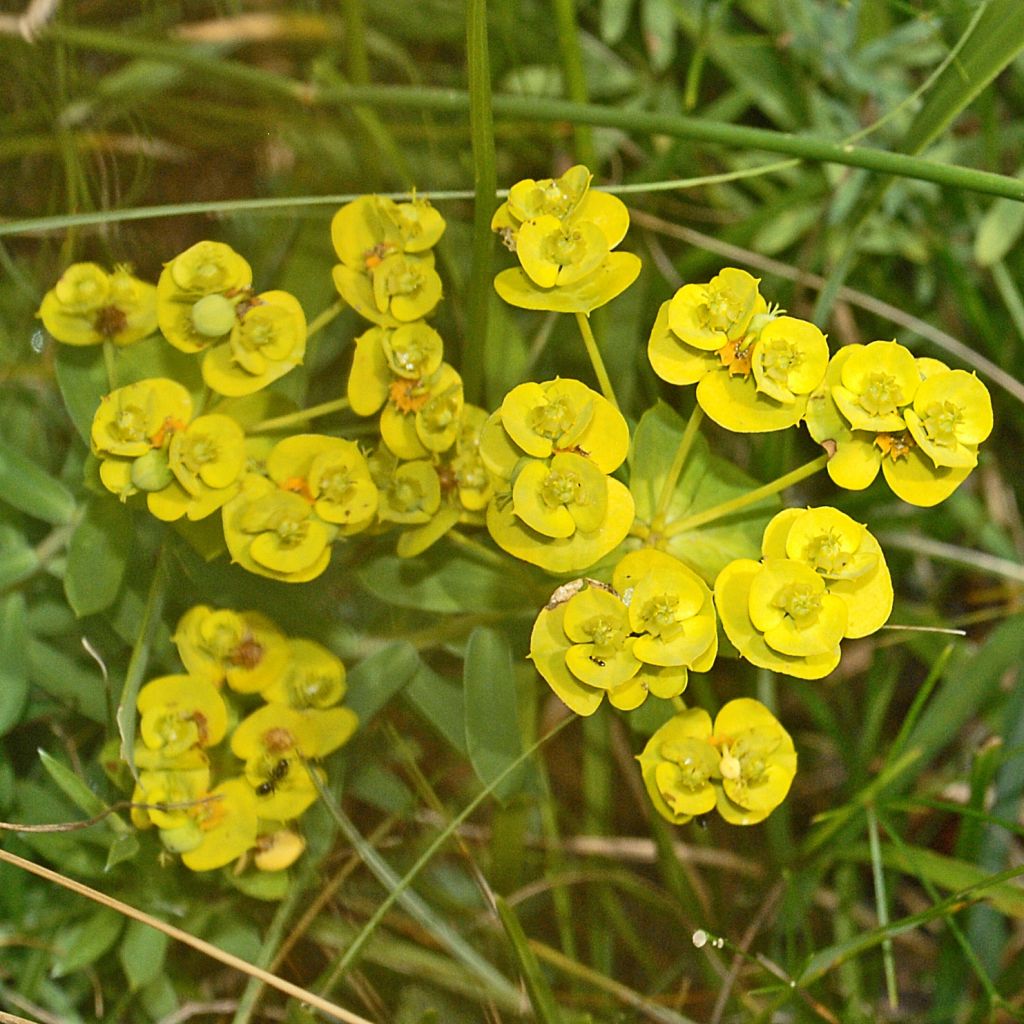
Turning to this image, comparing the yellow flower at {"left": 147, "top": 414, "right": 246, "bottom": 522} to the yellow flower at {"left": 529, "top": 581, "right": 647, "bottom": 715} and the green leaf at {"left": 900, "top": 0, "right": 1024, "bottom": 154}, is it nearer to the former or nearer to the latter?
the yellow flower at {"left": 529, "top": 581, "right": 647, "bottom": 715}

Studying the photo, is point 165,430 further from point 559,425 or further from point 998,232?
point 998,232

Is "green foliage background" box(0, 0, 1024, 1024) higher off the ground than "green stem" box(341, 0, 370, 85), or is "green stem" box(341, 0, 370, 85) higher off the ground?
"green stem" box(341, 0, 370, 85)

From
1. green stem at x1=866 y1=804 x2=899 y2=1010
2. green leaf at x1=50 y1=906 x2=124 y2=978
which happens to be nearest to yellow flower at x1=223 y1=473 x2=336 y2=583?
green leaf at x1=50 y1=906 x2=124 y2=978

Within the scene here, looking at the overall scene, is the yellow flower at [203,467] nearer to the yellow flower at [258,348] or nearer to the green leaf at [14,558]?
the yellow flower at [258,348]

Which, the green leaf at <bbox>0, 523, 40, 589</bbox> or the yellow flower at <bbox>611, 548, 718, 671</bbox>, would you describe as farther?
the green leaf at <bbox>0, 523, 40, 589</bbox>

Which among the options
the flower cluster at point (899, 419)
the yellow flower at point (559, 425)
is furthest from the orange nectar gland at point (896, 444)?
the yellow flower at point (559, 425)
